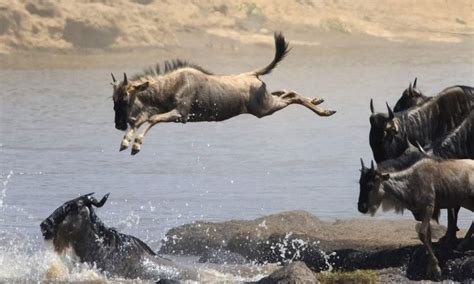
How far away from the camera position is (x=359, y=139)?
28141 mm

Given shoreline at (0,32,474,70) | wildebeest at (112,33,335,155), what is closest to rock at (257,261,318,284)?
wildebeest at (112,33,335,155)

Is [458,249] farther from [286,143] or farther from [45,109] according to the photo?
[45,109]

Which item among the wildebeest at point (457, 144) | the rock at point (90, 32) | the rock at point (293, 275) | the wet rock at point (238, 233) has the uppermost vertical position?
the wildebeest at point (457, 144)

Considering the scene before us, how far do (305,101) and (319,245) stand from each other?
153 cm

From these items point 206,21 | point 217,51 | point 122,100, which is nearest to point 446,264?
point 122,100

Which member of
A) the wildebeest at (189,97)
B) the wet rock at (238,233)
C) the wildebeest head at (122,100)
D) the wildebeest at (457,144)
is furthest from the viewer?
the wet rock at (238,233)

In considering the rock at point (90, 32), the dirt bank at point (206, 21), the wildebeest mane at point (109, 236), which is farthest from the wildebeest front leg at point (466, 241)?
the rock at point (90, 32)

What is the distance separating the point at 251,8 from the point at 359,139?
15971mm

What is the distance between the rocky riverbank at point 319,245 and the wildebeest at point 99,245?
141 cm

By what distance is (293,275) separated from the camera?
1320cm

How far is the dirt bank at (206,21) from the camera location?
40.2m

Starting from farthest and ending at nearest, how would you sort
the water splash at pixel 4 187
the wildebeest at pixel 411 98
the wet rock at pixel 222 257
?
the water splash at pixel 4 187, the wet rock at pixel 222 257, the wildebeest at pixel 411 98

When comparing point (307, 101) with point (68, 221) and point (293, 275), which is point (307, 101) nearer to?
point (68, 221)

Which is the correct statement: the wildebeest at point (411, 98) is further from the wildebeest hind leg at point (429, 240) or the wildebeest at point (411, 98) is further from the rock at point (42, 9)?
the rock at point (42, 9)
